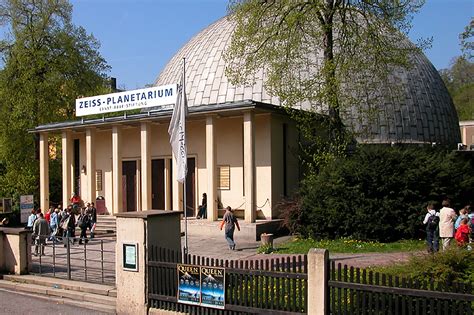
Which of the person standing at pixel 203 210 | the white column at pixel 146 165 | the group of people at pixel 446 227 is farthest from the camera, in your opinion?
the white column at pixel 146 165

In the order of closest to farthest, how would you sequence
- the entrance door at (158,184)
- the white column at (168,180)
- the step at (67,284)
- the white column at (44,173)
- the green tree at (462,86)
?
the step at (67,284)
the white column at (168,180)
the entrance door at (158,184)
the white column at (44,173)
the green tree at (462,86)

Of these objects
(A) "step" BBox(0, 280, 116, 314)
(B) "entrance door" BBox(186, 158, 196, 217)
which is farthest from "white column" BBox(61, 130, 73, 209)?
(A) "step" BBox(0, 280, 116, 314)

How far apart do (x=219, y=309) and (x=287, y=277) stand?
1.65 m

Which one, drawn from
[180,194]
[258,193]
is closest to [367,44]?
[258,193]

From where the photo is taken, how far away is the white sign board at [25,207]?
23609mm

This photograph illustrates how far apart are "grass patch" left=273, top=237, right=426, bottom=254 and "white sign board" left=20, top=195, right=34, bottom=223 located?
38.8 ft

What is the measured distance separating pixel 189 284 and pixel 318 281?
9.08ft

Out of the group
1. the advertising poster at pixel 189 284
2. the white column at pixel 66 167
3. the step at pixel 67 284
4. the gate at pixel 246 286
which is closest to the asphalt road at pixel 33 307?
the step at pixel 67 284

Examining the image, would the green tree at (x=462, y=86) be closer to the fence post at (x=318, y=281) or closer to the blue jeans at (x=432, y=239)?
the blue jeans at (x=432, y=239)

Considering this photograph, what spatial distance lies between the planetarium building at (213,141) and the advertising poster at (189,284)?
11298mm

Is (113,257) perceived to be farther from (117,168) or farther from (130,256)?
(117,168)

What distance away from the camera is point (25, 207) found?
78.1 ft

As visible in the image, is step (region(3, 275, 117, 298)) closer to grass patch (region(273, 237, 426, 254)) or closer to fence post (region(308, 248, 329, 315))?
fence post (region(308, 248, 329, 315))

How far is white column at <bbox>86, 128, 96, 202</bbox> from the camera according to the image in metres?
28.0
